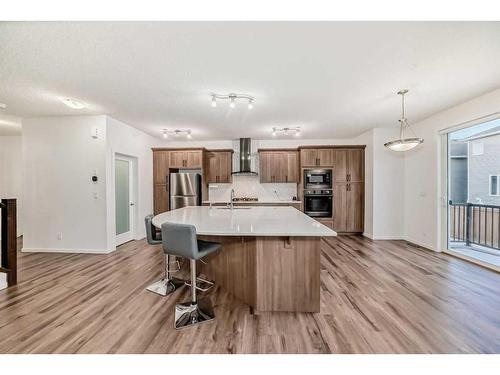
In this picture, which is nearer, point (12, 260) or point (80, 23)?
point (80, 23)

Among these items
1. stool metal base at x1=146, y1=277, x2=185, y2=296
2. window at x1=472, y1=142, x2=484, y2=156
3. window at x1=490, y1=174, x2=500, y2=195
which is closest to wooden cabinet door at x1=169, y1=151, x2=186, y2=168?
stool metal base at x1=146, y1=277, x2=185, y2=296

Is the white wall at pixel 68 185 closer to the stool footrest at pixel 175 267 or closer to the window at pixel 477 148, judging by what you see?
the stool footrest at pixel 175 267

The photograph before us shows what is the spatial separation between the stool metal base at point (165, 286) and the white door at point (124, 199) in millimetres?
2460

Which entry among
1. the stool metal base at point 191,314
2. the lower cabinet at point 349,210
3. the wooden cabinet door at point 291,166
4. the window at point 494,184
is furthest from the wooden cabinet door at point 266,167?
the window at point 494,184

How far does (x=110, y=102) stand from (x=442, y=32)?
4170 millimetres

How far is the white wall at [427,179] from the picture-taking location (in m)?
3.89

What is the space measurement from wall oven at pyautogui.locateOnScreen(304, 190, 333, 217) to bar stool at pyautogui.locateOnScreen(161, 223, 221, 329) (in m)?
4.00

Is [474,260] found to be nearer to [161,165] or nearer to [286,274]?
[286,274]

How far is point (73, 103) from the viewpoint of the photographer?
3422mm

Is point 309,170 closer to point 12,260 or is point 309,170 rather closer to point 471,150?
point 471,150

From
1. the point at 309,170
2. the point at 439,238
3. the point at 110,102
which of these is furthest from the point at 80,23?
the point at 439,238

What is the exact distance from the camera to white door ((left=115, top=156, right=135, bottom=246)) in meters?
4.67

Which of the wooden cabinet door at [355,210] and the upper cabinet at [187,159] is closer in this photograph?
the wooden cabinet door at [355,210]

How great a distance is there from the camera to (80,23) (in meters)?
1.76
